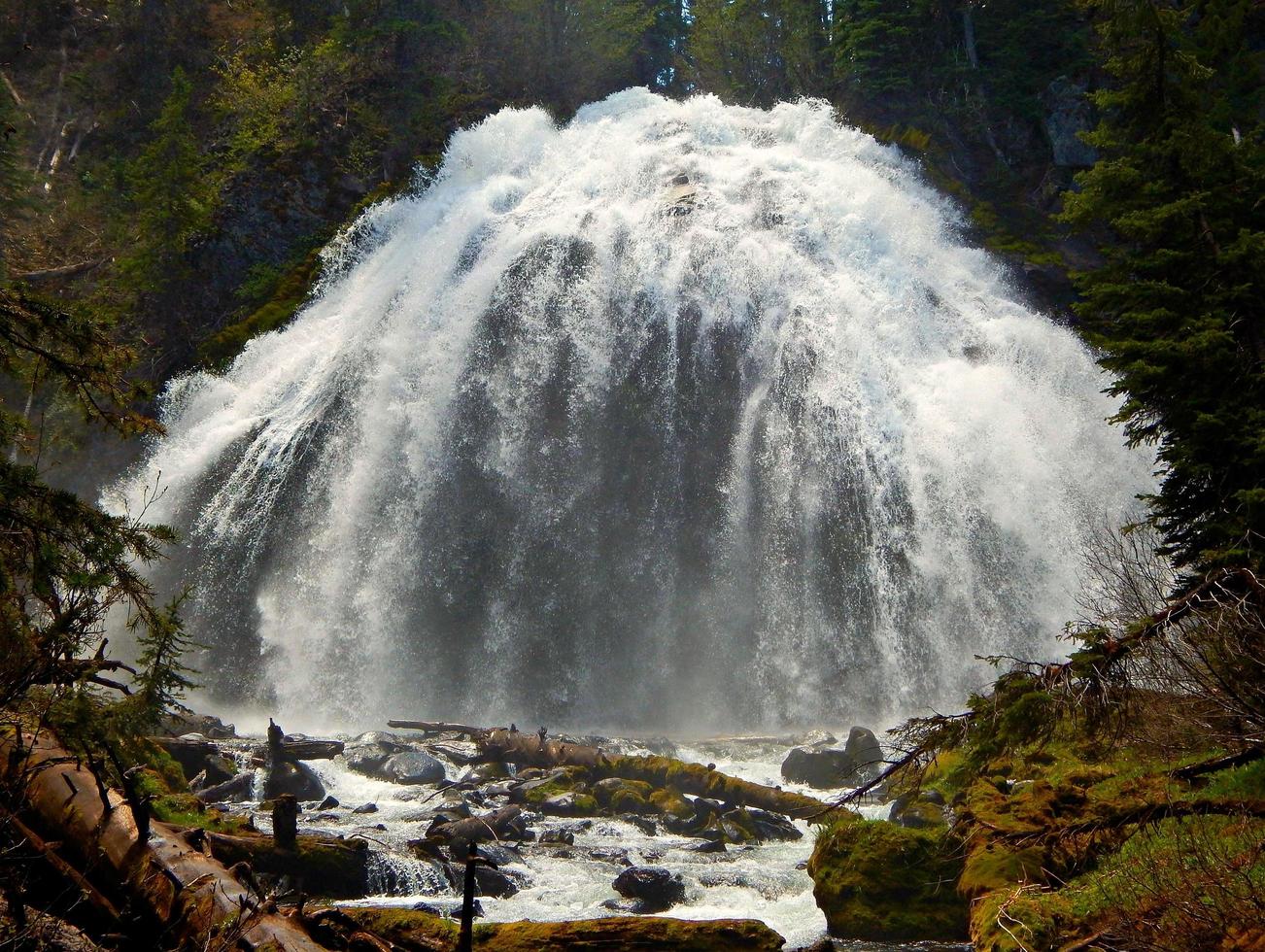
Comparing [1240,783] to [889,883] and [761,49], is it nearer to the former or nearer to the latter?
[889,883]

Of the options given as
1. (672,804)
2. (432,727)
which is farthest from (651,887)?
(432,727)

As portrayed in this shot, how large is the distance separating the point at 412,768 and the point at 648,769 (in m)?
4.07

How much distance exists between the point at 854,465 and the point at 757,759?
9199 millimetres

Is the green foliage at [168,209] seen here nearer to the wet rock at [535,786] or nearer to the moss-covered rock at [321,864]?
the wet rock at [535,786]

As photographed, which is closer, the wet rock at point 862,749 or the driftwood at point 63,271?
the wet rock at point 862,749

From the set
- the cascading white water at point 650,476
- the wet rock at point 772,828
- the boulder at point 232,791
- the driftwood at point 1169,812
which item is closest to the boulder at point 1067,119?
the cascading white water at point 650,476

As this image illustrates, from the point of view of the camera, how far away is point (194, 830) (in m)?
5.34

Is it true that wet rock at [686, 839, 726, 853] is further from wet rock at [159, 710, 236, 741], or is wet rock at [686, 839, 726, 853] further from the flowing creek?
wet rock at [159, 710, 236, 741]

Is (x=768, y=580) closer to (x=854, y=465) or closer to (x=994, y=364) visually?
(x=854, y=465)

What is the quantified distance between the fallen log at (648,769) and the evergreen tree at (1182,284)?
692cm

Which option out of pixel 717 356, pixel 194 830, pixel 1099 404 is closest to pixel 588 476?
pixel 717 356

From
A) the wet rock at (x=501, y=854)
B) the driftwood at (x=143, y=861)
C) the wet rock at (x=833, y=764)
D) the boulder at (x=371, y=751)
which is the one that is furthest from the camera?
the wet rock at (x=833, y=764)

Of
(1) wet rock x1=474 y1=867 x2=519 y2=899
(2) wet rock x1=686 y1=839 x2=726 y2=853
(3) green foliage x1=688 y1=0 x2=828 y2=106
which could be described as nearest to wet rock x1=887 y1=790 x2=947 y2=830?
(2) wet rock x1=686 y1=839 x2=726 y2=853

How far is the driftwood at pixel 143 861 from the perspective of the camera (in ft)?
15.0
